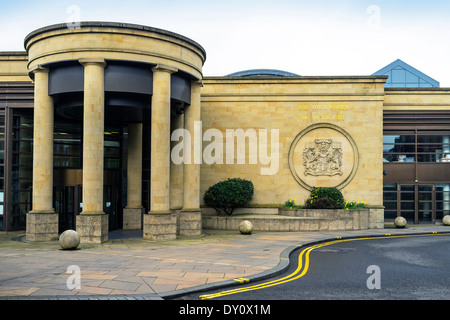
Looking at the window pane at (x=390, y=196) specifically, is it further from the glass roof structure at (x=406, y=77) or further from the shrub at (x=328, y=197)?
the glass roof structure at (x=406, y=77)

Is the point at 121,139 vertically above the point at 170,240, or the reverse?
the point at 121,139

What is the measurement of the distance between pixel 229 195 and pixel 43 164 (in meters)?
10.7

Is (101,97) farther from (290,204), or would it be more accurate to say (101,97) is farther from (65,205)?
(290,204)

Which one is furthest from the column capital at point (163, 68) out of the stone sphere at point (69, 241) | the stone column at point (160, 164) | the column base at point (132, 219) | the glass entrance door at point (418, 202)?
the glass entrance door at point (418, 202)

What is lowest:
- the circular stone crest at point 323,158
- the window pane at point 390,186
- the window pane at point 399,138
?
the window pane at point 390,186

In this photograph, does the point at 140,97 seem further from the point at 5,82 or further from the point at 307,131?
the point at 307,131

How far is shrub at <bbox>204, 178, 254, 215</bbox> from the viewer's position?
2656 centimetres

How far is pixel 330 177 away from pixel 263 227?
6.11m

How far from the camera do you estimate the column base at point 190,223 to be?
22.6 meters

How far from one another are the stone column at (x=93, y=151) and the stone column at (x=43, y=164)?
2.21 meters

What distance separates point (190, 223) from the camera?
2269 centimetres

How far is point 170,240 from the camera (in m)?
20.5
